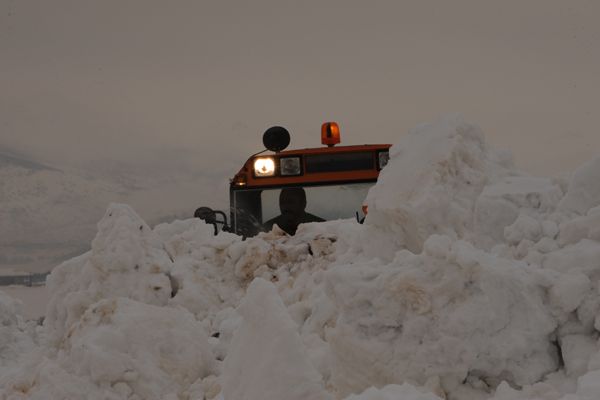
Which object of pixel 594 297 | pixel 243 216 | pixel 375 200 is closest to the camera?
pixel 594 297

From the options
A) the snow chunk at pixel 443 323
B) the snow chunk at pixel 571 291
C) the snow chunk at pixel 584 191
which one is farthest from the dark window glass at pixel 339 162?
the snow chunk at pixel 571 291

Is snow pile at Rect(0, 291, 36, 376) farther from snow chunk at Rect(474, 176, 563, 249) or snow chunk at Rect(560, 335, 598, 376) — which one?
snow chunk at Rect(560, 335, 598, 376)

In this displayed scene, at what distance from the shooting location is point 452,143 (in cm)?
408

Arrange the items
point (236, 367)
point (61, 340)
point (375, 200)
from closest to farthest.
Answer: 1. point (236, 367)
2. point (375, 200)
3. point (61, 340)

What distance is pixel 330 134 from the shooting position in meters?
8.10

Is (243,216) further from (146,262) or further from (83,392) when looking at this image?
(83,392)

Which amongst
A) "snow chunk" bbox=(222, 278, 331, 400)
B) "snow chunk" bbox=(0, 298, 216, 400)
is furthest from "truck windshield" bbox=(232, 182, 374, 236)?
"snow chunk" bbox=(222, 278, 331, 400)

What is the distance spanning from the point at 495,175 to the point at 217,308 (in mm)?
2572

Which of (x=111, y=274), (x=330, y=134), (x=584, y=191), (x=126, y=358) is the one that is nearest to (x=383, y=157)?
(x=330, y=134)

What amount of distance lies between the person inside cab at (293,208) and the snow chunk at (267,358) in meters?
5.22

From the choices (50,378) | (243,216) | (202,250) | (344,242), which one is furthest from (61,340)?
(243,216)

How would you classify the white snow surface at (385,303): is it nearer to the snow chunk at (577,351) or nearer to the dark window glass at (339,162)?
the snow chunk at (577,351)

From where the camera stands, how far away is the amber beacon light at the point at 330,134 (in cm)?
809

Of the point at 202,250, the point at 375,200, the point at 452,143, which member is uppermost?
the point at 452,143
